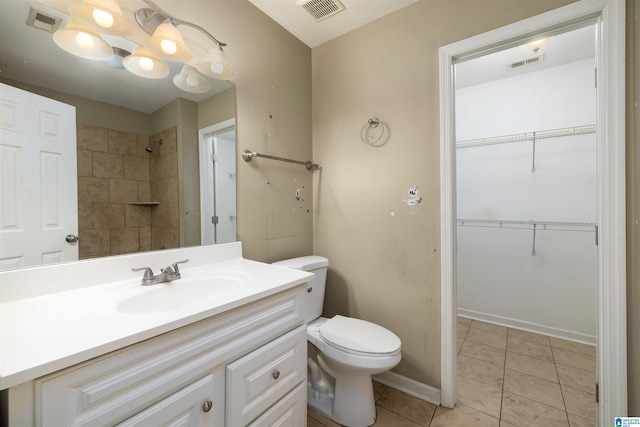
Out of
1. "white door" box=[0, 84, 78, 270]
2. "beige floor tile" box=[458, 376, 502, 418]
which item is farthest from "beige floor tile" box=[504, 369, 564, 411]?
"white door" box=[0, 84, 78, 270]

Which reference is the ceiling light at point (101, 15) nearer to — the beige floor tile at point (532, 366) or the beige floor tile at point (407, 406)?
the beige floor tile at point (407, 406)

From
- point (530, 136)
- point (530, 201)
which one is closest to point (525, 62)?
point (530, 136)

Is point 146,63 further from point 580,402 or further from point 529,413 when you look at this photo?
point 580,402

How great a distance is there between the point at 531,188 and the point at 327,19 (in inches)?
88.1

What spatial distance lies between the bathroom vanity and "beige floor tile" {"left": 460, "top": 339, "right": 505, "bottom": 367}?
5.12 ft

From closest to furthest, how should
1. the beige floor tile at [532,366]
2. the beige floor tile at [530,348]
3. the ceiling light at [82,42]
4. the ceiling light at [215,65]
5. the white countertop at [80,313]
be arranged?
1. the white countertop at [80,313]
2. the ceiling light at [82,42]
3. the ceiling light at [215,65]
4. the beige floor tile at [532,366]
5. the beige floor tile at [530,348]

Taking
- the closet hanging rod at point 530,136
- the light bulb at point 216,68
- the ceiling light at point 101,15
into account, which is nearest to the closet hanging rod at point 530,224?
the closet hanging rod at point 530,136

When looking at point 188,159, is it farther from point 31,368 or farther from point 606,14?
point 606,14

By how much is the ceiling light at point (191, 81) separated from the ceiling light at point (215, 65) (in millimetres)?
32

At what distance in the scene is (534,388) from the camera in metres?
1.61

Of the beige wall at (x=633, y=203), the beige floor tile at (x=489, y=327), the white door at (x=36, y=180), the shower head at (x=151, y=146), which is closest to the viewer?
the white door at (x=36, y=180)

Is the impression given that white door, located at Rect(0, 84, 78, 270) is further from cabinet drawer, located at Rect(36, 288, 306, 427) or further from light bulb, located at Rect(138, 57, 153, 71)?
cabinet drawer, located at Rect(36, 288, 306, 427)

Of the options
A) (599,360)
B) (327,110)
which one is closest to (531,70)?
(327,110)

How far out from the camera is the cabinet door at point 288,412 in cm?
93
